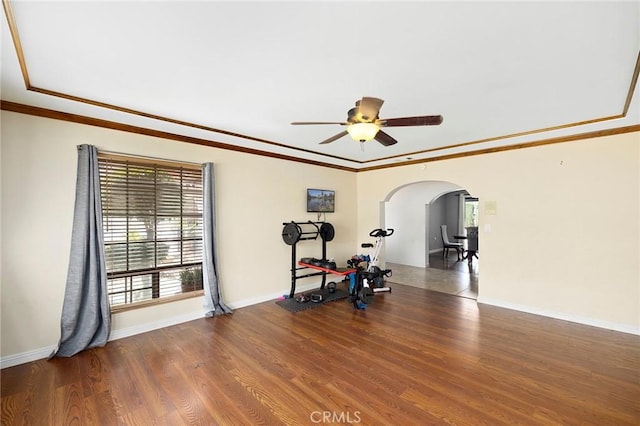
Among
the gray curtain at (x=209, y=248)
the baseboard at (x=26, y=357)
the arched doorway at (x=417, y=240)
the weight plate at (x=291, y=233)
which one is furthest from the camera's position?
the arched doorway at (x=417, y=240)

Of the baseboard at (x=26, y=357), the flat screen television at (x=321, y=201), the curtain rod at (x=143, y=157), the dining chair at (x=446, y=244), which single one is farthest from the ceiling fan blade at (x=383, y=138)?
the dining chair at (x=446, y=244)

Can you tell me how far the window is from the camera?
3.45m

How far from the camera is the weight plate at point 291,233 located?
16.0ft

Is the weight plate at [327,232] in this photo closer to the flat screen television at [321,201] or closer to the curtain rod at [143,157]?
the flat screen television at [321,201]

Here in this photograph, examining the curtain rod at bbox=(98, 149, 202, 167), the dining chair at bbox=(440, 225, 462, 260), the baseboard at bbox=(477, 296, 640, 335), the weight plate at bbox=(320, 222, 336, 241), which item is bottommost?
the baseboard at bbox=(477, 296, 640, 335)

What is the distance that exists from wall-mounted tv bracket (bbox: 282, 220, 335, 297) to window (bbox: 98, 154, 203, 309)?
1478 mm

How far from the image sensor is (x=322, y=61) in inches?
83.5

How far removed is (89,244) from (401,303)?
450 cm

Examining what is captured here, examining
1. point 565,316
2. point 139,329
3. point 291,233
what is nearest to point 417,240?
point 565,316

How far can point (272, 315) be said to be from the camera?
165 inches

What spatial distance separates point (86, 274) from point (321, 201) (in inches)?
154

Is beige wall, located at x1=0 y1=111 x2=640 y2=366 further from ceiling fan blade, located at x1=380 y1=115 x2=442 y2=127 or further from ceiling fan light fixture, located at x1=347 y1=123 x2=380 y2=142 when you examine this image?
ceiling fan blade, located at x1=380 y1=115 x2=442 y2=127

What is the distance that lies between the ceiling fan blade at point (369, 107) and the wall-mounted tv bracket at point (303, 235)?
2.84m

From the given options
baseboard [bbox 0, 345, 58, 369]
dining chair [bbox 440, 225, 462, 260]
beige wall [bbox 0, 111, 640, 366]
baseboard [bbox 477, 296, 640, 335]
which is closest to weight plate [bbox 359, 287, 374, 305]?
beige wall [bbox 0, 111, 640, 366]
